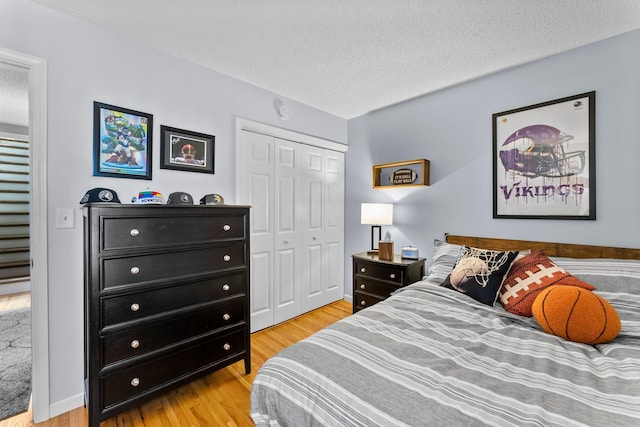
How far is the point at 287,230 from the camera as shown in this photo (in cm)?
315

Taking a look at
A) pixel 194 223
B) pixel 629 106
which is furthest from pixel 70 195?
pixel 629 106

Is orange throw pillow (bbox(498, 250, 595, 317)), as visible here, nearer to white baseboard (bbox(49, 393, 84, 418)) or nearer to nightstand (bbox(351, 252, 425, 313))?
nightstand (bbox(351, 252, 425, 313))

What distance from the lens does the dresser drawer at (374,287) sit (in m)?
2.71

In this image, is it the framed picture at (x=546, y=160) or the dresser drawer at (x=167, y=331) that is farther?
the framed picture at (x=546, y=160)

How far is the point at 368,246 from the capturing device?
356cm

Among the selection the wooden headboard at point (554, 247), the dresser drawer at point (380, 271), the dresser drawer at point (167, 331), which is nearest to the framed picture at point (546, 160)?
the wooden headboard at point (554, 247)

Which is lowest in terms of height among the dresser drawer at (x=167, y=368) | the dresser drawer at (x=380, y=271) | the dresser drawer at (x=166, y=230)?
the dresser drawer at (x=167, y=368)

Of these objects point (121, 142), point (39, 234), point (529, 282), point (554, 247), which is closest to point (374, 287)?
point (529, 282)

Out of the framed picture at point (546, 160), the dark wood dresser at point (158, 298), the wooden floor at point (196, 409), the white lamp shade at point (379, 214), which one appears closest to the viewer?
the dark wood dresser at point (158, 298)

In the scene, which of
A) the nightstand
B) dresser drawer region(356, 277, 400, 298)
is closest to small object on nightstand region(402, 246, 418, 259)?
the nightstand

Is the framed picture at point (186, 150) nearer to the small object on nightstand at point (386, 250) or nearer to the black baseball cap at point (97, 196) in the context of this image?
the black baseball cap at point (97, 196)

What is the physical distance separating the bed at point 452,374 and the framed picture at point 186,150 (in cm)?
177

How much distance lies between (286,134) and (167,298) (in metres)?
2.01

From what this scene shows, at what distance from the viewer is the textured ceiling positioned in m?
1.71
